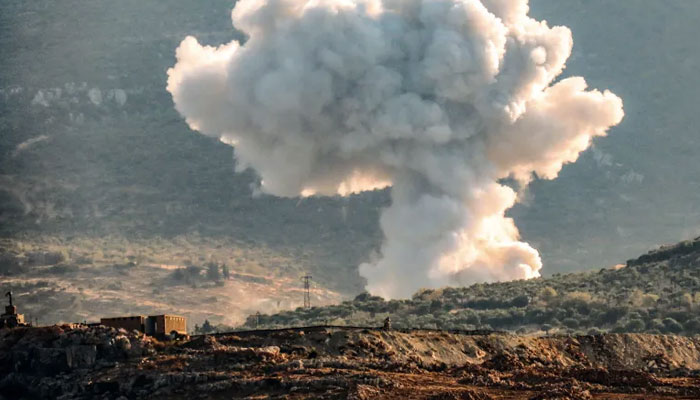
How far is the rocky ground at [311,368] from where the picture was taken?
128125 mm

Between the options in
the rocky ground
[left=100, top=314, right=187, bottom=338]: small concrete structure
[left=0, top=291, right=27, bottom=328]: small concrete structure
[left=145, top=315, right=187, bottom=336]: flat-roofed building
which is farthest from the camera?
[left=0, top=291, right=27, bottom=328]: small concrete structure

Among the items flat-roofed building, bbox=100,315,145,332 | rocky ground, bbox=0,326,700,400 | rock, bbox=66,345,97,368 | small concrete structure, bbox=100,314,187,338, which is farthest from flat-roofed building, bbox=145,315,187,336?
rock, bbox=66,345,97,368

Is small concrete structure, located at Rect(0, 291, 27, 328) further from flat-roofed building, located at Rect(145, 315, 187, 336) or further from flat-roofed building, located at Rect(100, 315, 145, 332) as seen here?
flat-roofed building, located at Rect(145, 315, 187, 336)

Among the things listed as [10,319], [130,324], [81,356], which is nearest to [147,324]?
[130,324]

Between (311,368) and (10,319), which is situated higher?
(10,319)

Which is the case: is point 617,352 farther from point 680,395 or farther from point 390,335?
point 680,395

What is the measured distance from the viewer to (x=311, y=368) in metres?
134

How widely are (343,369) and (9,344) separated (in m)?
26.3

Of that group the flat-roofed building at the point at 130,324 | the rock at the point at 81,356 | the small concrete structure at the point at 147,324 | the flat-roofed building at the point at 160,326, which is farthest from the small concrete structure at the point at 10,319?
the rock at the point at 81,356

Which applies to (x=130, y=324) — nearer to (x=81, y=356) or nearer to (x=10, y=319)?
(x=81, y=356)

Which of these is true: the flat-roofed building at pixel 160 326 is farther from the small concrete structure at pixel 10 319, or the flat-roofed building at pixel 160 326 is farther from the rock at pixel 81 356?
the small concrete structure at pixel 10 319

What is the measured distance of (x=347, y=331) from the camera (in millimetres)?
147625

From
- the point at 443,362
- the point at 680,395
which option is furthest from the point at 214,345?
the point at 680,395

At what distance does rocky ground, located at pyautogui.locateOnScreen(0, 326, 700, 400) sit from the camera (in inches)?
5044
